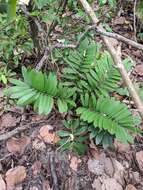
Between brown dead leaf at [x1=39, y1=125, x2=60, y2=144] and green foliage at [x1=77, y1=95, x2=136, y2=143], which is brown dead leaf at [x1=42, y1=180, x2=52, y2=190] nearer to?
brown dead leaf at [x1=39, y1=125, x2=60, y2=144]

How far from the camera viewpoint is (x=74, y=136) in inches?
86.1

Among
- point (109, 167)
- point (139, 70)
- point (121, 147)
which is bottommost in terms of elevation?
point (109, 167)

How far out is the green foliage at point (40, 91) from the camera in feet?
6.79

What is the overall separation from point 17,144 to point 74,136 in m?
0.38

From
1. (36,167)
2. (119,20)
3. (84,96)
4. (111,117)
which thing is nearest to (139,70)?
(119,20)

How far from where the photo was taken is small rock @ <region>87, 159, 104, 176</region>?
2.16m

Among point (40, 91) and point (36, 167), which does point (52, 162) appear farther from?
point (40, 91)

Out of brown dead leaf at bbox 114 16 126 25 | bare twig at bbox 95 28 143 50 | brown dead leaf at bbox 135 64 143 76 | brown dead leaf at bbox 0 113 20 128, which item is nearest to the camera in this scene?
bare twig at bbox 95 28 143 50

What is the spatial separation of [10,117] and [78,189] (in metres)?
0.70

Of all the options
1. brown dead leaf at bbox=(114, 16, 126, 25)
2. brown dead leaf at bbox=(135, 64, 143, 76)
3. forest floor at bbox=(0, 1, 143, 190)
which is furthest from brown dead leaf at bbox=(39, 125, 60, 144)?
brown dead leaf at bbox=(114, 16, 126, 25)

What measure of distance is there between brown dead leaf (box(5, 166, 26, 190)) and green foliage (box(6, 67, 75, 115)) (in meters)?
0.38

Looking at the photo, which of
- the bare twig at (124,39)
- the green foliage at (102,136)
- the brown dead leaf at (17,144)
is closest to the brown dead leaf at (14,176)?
the brown dead leaf at (17,144)

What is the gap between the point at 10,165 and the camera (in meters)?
2.16

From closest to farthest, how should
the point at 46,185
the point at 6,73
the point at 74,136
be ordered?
the point at 46,185 < the point at 74,136 < the point at 6,73
